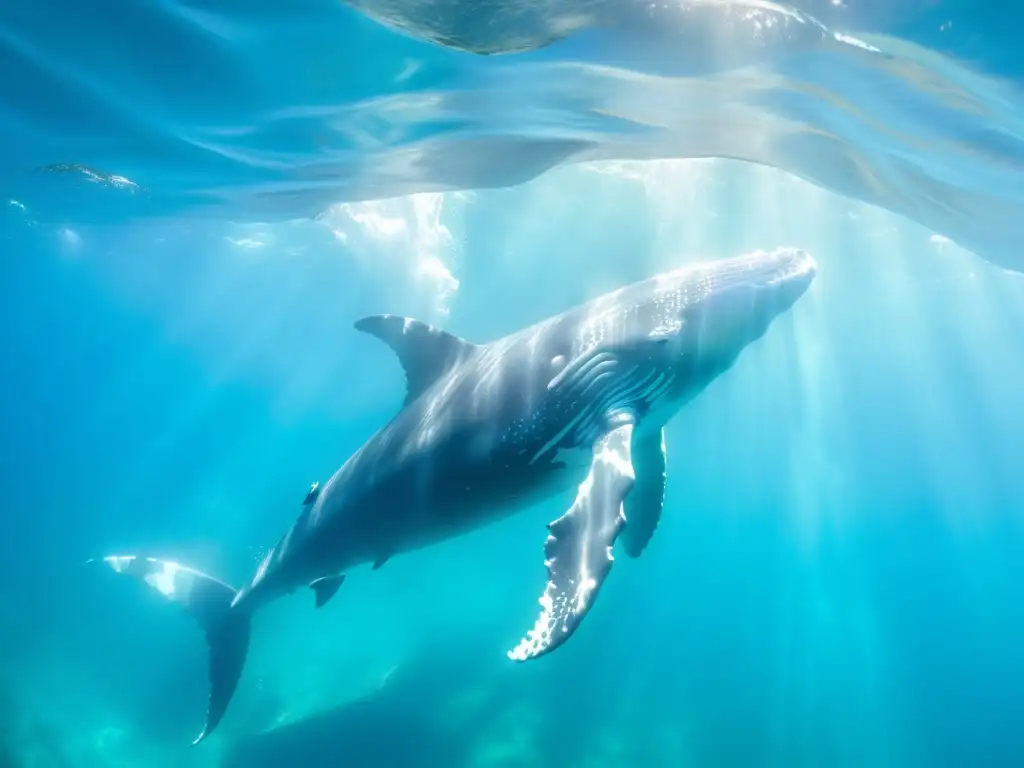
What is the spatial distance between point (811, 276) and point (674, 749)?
63.0 feet

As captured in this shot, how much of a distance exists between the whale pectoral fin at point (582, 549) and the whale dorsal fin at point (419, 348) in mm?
3095

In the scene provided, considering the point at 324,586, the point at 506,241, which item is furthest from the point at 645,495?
the point at 506,241

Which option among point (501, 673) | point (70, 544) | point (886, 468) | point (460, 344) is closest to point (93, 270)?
point (70, 544)

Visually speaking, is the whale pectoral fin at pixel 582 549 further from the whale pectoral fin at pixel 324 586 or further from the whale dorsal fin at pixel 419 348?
the whale pectoral fin at pixel 324 586

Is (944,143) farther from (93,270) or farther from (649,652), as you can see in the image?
(93,270)

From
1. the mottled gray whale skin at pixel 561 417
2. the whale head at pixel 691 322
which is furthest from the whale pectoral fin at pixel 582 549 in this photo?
the whale head at pixel 691 322

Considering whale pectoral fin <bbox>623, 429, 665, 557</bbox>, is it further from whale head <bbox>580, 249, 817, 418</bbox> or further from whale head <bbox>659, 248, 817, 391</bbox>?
whale head <bbox>659, 248, 817, 391</bbox>

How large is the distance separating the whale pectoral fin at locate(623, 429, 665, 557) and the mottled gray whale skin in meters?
0.02

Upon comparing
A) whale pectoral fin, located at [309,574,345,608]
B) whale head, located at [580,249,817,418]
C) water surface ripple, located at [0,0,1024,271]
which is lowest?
whale pectoral fin, located at [309,574,345,608]

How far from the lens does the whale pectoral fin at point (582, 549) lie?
5.62 meters

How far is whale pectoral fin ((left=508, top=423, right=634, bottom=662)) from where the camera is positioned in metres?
5.62

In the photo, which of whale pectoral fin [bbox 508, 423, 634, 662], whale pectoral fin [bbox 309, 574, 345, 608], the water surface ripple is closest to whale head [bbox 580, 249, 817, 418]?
whale pectoral fin [bbox 508, 423, 634, 662]

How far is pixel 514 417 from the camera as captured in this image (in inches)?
295

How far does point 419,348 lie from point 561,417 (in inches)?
111
